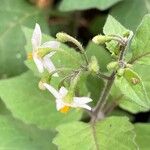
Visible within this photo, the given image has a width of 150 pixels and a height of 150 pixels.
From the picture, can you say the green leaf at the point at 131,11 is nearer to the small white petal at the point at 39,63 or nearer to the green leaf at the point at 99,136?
the green leaf at the point at 99,136

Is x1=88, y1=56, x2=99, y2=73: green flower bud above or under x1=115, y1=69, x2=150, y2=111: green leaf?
above

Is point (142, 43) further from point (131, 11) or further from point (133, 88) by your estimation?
point (131, 11)

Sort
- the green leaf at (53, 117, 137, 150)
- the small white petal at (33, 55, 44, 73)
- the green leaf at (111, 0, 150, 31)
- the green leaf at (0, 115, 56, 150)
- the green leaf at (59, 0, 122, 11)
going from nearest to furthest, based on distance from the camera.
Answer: the small white petal at (33, 55, 44, 73)
the green leaf at (53, 117, 137, 150)
the green leaf at (0, 115, 56, 150)
the green leaf at (59, 0, 122, 11)
the green leaf at (111, 0, 150, 31)

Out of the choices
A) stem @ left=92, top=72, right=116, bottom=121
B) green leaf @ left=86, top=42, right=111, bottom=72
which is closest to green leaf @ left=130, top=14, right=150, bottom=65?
stem @ left=92, top=72, right=116, bottom=121

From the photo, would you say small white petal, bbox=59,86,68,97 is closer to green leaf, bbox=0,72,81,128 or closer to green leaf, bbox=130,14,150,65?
green leaf, bbox=130,14,150,65

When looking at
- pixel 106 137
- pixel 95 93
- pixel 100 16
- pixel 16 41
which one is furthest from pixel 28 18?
pixel 106 137
